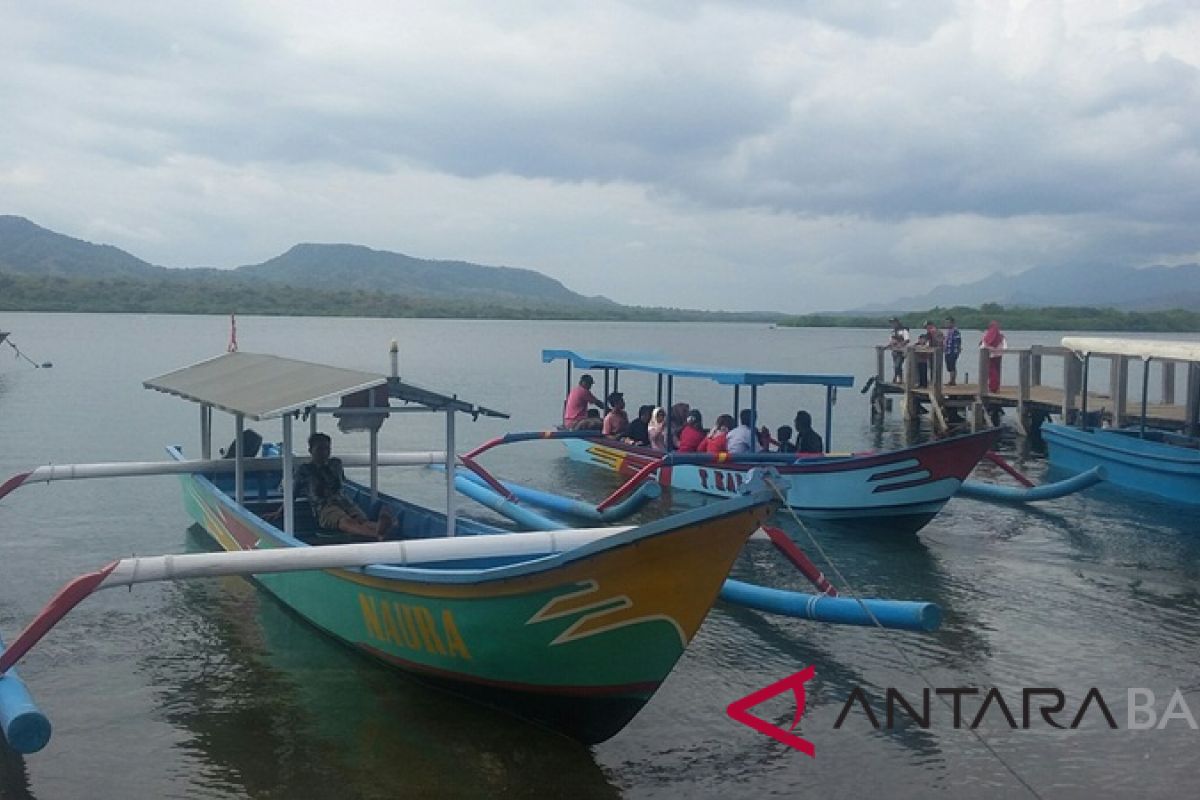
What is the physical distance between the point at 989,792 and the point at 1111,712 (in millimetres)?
2007

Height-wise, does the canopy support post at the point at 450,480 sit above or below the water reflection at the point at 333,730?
above

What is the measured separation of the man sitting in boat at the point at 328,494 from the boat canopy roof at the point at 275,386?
2.71ft

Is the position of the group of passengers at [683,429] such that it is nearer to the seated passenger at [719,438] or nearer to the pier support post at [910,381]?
the seated passenger at [719,438]

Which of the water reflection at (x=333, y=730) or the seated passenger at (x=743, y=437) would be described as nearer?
the water reflection at (x=333, y=730)

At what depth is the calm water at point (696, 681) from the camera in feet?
24.4

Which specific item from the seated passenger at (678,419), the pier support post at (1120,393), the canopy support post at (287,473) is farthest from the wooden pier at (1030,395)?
the canopy support post at (287,473)

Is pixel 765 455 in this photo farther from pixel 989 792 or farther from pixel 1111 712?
pixel 989 792

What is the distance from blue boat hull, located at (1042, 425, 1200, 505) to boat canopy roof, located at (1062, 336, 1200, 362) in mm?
1444

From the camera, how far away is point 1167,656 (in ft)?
33.0

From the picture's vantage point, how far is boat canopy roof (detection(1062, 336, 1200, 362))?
17.5 m

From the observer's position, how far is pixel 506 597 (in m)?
7.15

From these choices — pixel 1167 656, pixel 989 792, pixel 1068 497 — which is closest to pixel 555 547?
pixel 989 792

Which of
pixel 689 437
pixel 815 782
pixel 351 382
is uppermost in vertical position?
pixel 351 382

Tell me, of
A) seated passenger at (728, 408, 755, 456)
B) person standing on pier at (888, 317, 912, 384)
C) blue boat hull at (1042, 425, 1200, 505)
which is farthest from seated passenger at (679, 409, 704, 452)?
person standing on pier at (888, 317, 912, 384)
